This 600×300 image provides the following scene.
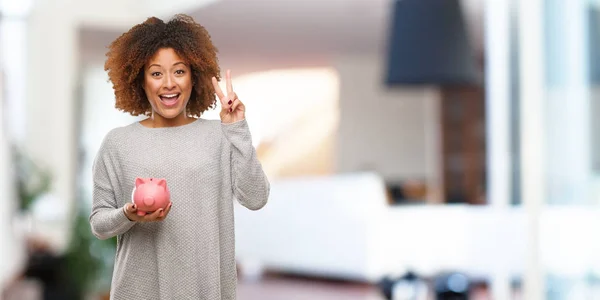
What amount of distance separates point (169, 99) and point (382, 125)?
12.6 metres

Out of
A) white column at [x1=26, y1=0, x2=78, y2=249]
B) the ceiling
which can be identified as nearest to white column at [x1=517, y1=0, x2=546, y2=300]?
the ceiling

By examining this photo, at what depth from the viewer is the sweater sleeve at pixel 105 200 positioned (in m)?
0.37

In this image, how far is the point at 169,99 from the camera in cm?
38

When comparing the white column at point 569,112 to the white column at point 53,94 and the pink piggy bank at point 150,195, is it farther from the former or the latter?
the white column at point 53,94

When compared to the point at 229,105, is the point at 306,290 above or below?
below

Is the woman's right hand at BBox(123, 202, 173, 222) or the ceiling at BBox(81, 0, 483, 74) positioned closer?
the woman's right hand at BBox(123, 202, 173, 222)

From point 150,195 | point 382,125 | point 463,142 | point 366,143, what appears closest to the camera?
point 150,195

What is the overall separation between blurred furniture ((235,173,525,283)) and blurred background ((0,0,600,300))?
0.6 inches

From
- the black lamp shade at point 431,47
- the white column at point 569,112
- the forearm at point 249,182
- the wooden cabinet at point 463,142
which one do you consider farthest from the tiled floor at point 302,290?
the forearm at point 249,182

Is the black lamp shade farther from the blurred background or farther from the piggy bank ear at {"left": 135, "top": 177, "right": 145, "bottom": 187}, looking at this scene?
the piggy bank ear at {"left": 135, "top": 177, "right": 145, "bottom": 187}

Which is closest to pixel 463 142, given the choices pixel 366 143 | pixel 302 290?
pixel 366 143

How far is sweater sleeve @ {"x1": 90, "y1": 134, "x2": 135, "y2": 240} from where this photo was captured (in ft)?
1.22

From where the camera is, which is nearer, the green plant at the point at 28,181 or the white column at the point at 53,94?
the green plant at the point at 28,181

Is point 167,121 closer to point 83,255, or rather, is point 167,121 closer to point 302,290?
point 83,255
